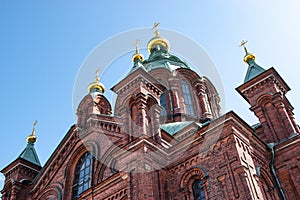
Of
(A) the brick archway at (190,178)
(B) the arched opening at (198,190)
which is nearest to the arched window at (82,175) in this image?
(A) the brick archway at (190,178)

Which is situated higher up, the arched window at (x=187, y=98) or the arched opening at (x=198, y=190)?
the arched window at (x=187, y=98)

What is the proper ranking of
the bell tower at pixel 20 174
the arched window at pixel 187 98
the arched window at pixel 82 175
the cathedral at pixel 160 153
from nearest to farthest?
the cathedral at pixel 160 153, the arched window at pixel 82 175, the bell tower at pixel 20 174, the arched window at pixel 187 98

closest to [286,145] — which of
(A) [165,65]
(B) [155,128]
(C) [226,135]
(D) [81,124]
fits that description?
(C) [226,135]

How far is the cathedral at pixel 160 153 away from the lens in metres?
11.0

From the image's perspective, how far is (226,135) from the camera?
11281 millimetres

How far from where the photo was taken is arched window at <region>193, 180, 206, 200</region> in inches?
439

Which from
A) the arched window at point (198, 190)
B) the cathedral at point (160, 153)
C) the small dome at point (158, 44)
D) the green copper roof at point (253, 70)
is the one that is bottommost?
the arched window at point (198, 190)

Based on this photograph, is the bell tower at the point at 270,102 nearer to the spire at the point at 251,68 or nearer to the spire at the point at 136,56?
the spire at the point at 251,68

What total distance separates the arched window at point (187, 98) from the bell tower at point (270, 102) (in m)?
5.45

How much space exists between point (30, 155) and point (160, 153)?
9658 millimetres

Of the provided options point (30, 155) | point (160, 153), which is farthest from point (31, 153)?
point (160, 153)

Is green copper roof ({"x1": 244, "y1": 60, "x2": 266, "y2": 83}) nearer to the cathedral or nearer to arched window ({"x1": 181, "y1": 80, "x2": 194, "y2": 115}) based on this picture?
the cathedral

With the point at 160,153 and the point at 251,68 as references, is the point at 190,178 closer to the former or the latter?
the point at 160,153

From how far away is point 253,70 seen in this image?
17.8m
